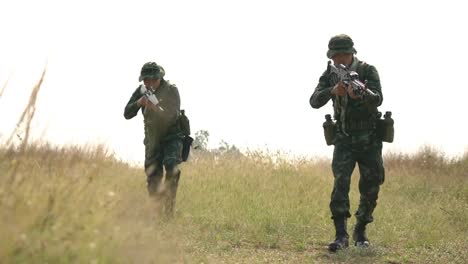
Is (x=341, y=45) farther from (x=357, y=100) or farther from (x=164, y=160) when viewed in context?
(x=164, y=160)

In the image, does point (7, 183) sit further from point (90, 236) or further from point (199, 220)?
point (199, 220)

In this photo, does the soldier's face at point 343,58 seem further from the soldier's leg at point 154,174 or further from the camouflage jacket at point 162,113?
the soldier's leg at point 154,174

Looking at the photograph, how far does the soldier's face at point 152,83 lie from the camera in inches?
300

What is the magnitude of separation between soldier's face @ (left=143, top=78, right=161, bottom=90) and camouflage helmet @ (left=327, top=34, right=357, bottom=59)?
2318 millimetres

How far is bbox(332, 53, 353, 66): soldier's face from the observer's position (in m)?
6.25

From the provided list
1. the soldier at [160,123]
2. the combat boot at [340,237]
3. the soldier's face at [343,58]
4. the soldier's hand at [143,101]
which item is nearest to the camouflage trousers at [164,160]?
the soldier at [160,123]

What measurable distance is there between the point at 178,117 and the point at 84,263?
5.01 m

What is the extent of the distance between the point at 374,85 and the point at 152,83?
2742mm

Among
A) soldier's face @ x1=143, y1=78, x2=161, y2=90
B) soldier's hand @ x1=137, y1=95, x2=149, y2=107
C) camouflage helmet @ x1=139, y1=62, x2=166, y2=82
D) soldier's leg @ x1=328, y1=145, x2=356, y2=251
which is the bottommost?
soldier's leg @ x1=328, y1=145, x2=356, y2=251

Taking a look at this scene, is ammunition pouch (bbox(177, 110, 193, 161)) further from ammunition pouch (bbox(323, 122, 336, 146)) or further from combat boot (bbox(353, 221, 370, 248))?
combat boot (bbox(353, 221, 370, 248))

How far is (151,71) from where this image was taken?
7578 millimetres

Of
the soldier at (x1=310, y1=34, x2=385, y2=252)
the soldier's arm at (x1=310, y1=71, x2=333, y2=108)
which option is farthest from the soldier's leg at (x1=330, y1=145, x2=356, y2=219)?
the soldier's arm at (x1=310, y1=71, x2=333, y2=108)

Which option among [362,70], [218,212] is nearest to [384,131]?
[362,70]

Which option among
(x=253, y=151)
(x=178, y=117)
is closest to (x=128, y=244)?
(x=178, y=117)
